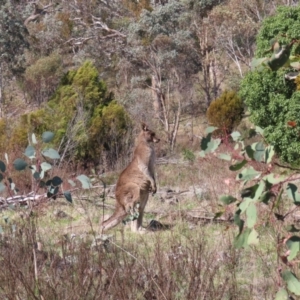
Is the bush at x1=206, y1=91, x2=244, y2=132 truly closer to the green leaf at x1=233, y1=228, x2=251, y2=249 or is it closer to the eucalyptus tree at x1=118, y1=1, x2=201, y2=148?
the eucalyptus tree at x1=118, y1=1, x2=201, y2=148

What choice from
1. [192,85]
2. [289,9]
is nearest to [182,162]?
[289,9]

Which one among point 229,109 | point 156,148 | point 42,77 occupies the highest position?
point 156,148

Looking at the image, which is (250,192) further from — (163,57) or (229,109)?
(163,57)

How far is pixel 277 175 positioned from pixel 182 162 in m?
15.3

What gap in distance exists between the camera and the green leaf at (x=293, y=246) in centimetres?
153

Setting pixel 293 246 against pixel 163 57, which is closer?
pixel 293 246

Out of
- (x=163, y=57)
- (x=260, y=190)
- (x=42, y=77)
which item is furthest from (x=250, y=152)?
(x=42, y=77)

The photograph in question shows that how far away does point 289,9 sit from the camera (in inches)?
707

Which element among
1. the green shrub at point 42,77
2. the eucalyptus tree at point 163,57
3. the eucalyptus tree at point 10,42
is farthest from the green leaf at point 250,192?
the green shrub at point 42,77

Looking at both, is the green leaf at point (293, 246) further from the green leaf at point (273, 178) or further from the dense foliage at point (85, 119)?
the dense foliage at point (85, 119)

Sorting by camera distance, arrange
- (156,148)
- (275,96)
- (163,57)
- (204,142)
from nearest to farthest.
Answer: (204,142) → (275,96) → (156,148) → (163,57)

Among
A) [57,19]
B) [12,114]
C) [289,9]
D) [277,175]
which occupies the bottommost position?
[12,114]

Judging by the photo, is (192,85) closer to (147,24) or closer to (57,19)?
(147,24)

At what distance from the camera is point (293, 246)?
5.09ft
